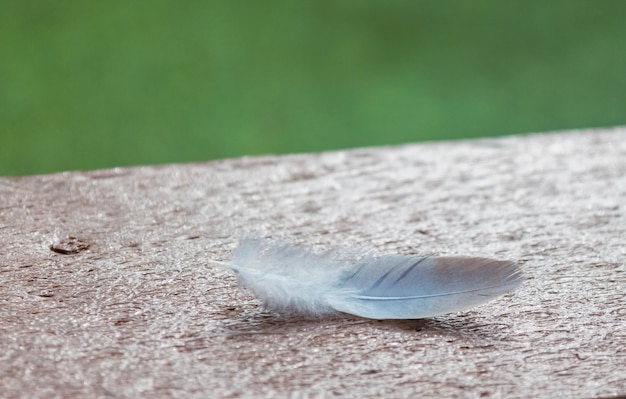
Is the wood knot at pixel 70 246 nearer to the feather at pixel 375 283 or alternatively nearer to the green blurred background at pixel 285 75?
the feather at pixel 375 283

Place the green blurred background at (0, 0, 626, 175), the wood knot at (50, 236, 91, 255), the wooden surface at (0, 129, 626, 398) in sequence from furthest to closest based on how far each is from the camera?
1. the green blurred background at (0, 0, 626, 175)
2. the wood knot at (50, 236, 91, 255)
3. the wooden surface at (0, 129, 626, 398)

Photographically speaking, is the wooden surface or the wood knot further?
the wood knot

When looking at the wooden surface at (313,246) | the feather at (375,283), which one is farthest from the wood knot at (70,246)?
the feather at (375,283)

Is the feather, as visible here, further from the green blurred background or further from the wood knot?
the green blurred background

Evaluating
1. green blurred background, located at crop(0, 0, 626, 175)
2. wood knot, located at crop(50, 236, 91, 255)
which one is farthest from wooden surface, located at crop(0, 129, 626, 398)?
green blurred background, located at crop(0, 0, 626, 175)

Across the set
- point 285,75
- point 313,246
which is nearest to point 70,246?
point 313,246

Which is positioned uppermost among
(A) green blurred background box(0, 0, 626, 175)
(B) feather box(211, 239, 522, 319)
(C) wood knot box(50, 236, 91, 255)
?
(A) green blurred background box(0, 0, 626, 175)

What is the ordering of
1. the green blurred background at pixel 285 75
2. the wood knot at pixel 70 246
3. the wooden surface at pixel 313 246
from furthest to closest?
the green blurred background at pixel 285 75 → the wood knot at pixel 70 246 → the wooden surface at pixel 313 246
